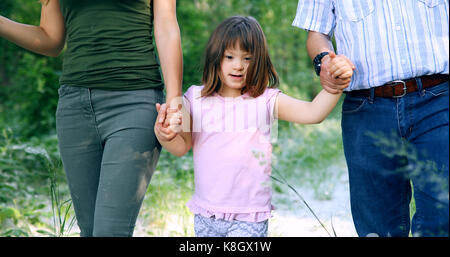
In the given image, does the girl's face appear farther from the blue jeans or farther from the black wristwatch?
the blue jeans

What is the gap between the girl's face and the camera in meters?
1.98

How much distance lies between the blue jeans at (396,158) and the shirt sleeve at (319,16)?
0.94ft

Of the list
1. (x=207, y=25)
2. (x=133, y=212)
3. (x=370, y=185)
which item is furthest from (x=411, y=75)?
(x=207, y=25)

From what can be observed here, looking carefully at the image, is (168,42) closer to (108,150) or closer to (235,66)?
(235,66)

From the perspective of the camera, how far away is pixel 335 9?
1984mm

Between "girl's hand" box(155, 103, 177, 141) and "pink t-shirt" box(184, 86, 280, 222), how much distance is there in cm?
25

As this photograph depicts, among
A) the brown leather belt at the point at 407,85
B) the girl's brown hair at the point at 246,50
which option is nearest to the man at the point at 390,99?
the brown leather belt at the point at 407,85

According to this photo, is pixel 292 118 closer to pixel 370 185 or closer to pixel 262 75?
pixel 262 75

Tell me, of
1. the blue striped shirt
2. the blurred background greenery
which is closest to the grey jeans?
the blurred background greenery

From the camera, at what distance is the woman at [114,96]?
1.80 meters

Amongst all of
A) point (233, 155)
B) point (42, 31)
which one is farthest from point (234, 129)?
point (42, 31)

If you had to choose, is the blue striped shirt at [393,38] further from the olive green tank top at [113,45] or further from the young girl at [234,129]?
the olive green tank top at [113,45]

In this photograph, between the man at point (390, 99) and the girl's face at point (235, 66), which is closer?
the man at point (390, 99)

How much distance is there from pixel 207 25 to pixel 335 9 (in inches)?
191
